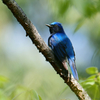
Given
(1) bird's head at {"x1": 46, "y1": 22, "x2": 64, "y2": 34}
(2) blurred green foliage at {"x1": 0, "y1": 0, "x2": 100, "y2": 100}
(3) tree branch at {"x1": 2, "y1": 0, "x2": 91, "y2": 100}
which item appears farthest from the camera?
(1) bird's head at {"x1": 46, "y1": 22, "x2": 64, "y2": 34}

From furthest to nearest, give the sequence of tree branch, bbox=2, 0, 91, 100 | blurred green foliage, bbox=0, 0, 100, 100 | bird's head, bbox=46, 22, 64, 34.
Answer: bird's head, bbox=46, 22, 64, 34, tree branch, bbox=2, 0, 91, 100, blurred green foliage, bbox=0, 0, 100, 100

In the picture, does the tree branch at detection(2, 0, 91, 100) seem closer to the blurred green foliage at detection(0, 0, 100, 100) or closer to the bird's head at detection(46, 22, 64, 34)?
the blurred green foliage at detection(0, 0, 100, 100)

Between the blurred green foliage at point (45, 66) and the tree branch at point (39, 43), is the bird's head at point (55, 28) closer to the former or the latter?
the blurred green foliage at point (45, 66)

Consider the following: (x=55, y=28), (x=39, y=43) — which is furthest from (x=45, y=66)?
(x=39, y=43)

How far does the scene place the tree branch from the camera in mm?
1824

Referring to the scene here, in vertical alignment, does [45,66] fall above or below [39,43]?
below

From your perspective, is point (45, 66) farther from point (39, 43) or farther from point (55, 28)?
point (39, 43)

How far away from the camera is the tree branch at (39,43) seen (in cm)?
182

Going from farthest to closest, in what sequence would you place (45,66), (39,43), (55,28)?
(45,66)
(55,28)
(39,43)

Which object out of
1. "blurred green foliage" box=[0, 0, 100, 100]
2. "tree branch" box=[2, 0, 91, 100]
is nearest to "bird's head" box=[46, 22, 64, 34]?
"blurred green foliage" box=[0, 0, 100, 100]

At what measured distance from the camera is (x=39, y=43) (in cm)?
201

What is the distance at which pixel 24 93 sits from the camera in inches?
59.0

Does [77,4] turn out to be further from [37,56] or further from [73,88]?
[37,56]

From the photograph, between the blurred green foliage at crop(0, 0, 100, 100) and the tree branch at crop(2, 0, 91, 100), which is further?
the tree branch at crop(2, 0, 91, 100)
